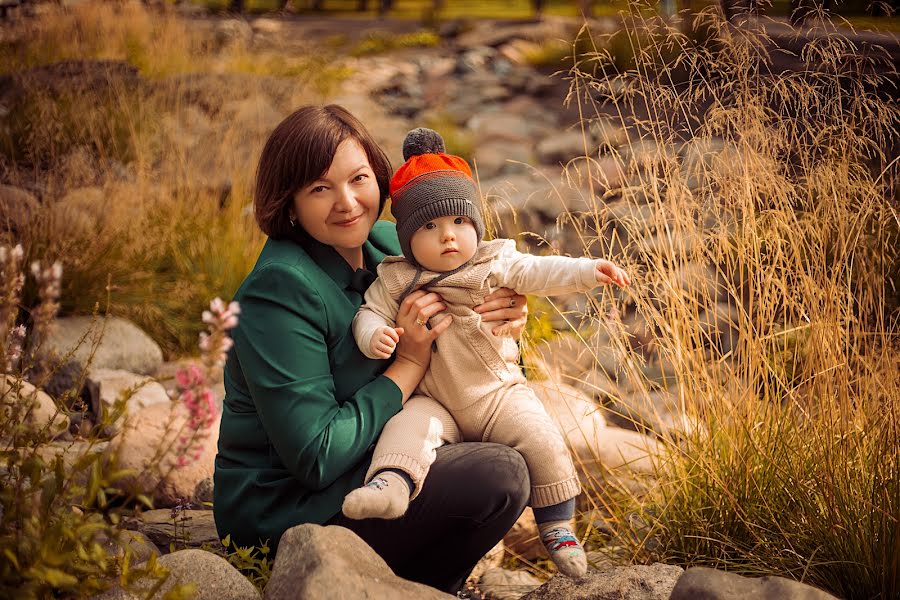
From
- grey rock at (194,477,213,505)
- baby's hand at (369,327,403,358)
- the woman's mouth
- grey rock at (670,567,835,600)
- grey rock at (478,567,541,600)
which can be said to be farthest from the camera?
grey rock at (194,477,213,505)

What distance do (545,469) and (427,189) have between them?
0.83 metres

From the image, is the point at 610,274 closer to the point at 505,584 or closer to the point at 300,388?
the point at 300,388

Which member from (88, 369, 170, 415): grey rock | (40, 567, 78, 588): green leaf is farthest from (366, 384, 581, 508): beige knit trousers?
(88, 369, 170, 415): grey rock

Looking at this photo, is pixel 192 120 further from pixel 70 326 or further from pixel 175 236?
pixel 70 326

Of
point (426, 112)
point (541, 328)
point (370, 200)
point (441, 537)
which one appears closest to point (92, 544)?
point (441, 537)

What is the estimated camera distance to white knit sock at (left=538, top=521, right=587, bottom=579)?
226 centimetres

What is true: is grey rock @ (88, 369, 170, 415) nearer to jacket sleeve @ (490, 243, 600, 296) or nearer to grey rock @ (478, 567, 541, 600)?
grey rock @ (478, 567, 541, 600)

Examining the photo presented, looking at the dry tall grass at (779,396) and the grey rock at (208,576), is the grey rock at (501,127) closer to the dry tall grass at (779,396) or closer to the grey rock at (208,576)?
the dry tall grass at (779,396)

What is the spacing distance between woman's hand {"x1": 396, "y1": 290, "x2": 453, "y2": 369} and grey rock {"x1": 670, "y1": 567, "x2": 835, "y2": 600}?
2.91 ft

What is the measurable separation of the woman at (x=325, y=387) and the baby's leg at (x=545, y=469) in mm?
55

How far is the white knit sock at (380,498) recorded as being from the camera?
2.05 m

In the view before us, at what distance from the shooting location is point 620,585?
7.42ft

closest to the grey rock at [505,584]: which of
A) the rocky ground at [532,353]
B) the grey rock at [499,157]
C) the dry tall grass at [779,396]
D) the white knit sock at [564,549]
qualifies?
the rocky ground at [532,353]

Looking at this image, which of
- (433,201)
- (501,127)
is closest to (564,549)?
(433,201)
